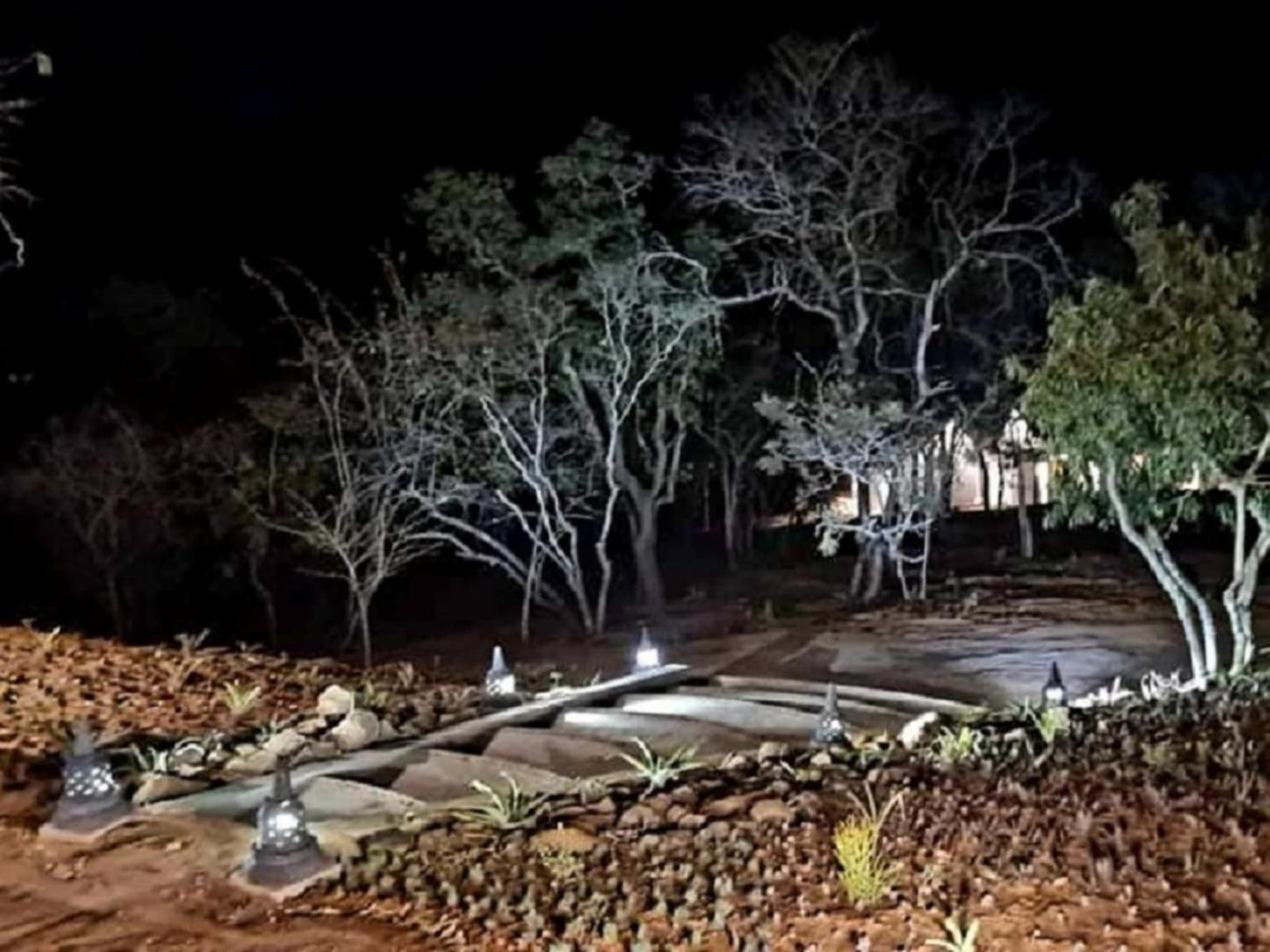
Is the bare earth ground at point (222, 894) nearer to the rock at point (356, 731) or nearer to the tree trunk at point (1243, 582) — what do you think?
the rock at point (356, 731)

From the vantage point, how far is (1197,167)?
69.7ft

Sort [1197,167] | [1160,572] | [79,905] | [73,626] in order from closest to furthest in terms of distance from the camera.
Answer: [79,905] < [1160,572] < [73,626] < [1197,167]

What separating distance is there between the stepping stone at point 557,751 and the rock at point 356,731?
0.62 m

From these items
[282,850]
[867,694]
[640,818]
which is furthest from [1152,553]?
[282,850]

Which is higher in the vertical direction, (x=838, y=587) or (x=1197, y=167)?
(x=1197, y=167)

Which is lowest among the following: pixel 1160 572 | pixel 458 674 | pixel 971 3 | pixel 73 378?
pixel 458 674

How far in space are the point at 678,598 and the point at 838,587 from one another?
2.35m

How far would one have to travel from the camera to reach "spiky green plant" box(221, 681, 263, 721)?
7.14 metres

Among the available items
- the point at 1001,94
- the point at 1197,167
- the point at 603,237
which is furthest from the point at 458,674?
the point at 1197,167

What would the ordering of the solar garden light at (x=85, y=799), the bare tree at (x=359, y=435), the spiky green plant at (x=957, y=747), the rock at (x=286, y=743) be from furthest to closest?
1. the bare tree at (x=359, y=435)
2. the rock at (x=286, y=743)
3. the spiky green plant at (x=957, y=747)
4. the solar garden light at (x=85, y=799)

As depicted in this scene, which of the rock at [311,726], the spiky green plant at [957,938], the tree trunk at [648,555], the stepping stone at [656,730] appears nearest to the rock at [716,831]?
the spiky green plant at [957,938]

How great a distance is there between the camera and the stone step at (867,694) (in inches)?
327

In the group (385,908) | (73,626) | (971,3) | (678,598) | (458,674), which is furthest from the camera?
(971,3)

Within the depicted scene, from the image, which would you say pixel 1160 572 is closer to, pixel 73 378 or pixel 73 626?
pixel 73 626
